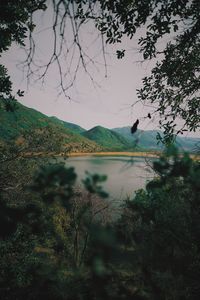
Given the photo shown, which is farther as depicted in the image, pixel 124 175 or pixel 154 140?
pixel 154 140

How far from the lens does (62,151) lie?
487 inches

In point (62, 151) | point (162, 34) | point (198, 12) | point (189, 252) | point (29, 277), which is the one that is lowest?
point (29, 277)

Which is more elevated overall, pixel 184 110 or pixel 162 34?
pixel 162 34

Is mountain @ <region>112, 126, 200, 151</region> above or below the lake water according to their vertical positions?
above

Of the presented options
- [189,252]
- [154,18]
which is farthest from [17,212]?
[189,252]

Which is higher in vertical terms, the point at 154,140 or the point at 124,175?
the point at 154,140

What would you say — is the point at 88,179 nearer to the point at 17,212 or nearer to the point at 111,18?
the point at 17,212

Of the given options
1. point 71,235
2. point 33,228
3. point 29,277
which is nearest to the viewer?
point 33,228

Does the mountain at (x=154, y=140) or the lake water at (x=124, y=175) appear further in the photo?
the mountain at (x=154, y=140)

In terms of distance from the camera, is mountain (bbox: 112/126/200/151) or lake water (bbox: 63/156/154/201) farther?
mountain (bbox: 112/126/200/151)

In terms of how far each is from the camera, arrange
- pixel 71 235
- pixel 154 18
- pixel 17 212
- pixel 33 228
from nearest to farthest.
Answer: pixel 17 212 → pixel 33 228 → pixel 154 18 → pixel 71 235

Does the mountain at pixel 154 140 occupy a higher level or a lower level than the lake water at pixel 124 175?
higher

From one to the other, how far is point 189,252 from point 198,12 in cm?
859

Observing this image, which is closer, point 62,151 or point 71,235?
point 62,151
